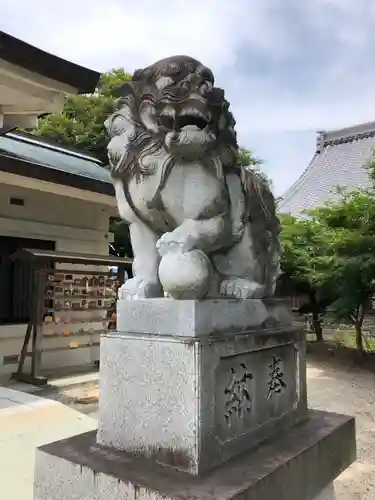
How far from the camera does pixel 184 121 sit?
1926mm

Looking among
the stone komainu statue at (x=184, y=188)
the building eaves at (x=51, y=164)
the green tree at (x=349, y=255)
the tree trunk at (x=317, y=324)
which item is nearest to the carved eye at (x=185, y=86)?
the stone komainu statue at (x=184, y=188)

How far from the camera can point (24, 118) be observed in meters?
6.33

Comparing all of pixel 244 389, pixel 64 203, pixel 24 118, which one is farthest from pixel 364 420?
pixel 24 118

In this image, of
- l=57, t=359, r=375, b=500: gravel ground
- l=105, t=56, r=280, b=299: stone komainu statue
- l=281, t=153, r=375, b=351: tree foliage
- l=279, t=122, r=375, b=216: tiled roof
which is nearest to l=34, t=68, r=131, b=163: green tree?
l=281, t=153, r=375, b=351: tree foliage

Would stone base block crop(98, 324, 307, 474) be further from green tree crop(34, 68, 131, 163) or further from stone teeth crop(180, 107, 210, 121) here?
green tree crop(34, 68, 131, 163)

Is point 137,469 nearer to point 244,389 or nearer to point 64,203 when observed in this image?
point 244,389

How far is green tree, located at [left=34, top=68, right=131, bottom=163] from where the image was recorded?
1197 centimetres

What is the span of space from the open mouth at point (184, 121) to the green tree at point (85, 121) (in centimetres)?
1023

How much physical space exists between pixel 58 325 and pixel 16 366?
803 millimetres

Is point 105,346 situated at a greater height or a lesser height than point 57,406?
greater

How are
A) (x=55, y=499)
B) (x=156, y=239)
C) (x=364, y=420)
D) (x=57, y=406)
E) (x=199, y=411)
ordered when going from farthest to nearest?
(x=364, y=420), (x=57, y=406), (x=156, y=239), (x=55, y=499), (x=199, y=411)

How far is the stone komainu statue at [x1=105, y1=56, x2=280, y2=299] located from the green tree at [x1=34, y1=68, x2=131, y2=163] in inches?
398

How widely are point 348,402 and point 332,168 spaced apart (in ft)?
52.1

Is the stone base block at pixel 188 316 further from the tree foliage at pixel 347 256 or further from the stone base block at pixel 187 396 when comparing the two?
the tree foliage at pixel 347 256
